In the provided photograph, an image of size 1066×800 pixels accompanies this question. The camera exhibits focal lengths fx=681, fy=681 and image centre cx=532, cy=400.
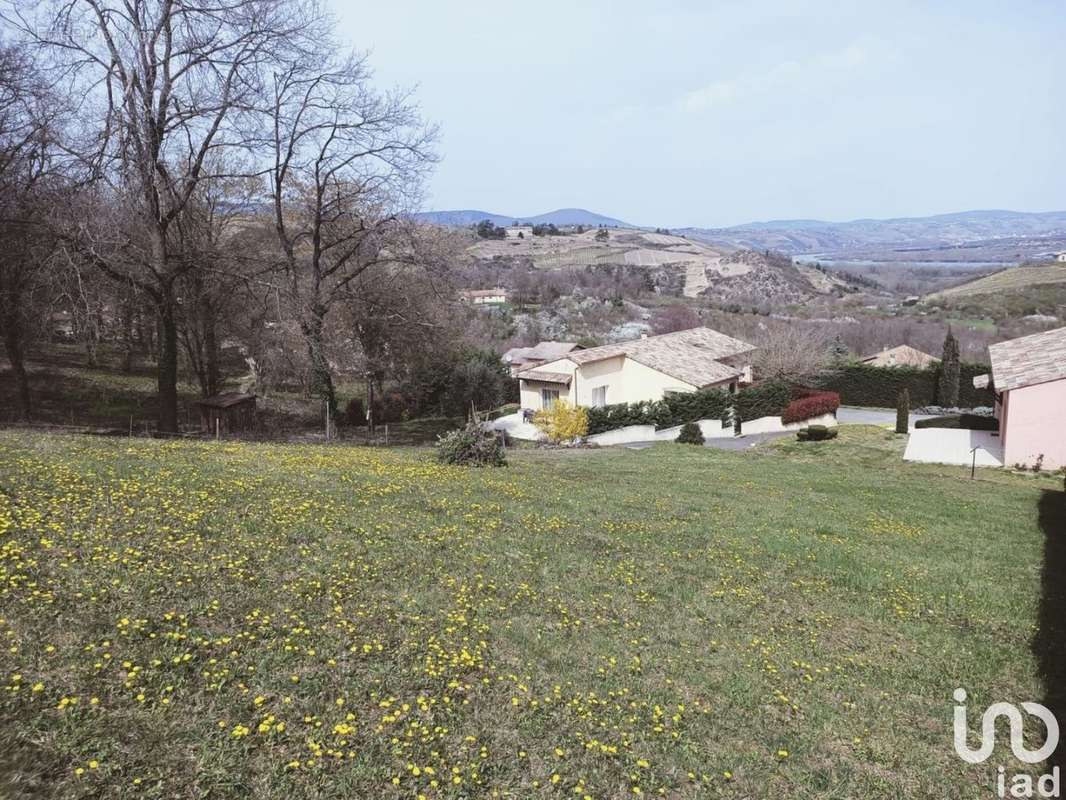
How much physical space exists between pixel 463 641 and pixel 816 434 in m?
30.5

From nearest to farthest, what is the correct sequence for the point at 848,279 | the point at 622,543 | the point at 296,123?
the point at 622,543
the point at 296,123
the point at 848,279

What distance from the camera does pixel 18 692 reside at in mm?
5383

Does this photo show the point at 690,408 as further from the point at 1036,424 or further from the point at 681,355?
the point at 1036,424

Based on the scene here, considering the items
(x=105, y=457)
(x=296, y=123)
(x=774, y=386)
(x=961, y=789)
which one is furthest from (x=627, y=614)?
(x=774, y=386)

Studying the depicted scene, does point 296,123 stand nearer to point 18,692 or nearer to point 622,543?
point 622,543

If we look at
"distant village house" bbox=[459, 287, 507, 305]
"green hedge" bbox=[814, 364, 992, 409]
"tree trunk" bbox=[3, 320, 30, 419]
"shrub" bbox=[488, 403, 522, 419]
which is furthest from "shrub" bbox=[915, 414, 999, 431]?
"distant village house" bbox=[459, 287, 507, 305]

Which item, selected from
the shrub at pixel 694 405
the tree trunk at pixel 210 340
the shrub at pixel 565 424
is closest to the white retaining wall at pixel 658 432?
the shrub at pixel 694 405

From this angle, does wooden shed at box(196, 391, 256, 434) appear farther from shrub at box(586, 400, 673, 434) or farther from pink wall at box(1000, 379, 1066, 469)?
pink wall at box(1000, 379, 1066, 469)

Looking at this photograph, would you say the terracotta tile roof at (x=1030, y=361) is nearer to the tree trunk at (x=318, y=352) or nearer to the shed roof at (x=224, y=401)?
the tree trunk at (x=318, y=352)

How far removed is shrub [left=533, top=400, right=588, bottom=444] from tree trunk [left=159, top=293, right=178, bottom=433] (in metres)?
17.5

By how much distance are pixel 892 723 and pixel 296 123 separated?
86.5 feet

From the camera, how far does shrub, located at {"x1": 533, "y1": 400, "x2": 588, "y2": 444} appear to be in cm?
3391

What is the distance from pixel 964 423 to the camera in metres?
36.8

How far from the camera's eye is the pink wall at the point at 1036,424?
25859 mm
